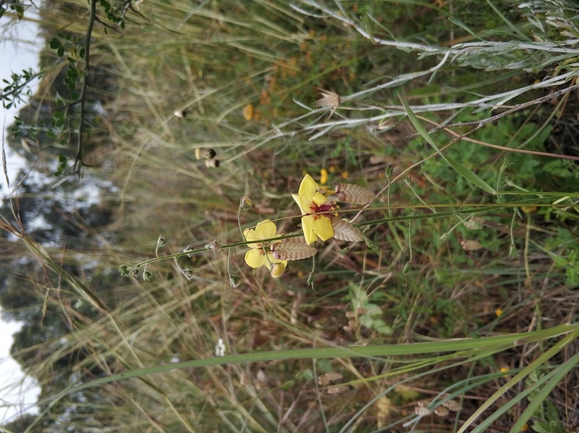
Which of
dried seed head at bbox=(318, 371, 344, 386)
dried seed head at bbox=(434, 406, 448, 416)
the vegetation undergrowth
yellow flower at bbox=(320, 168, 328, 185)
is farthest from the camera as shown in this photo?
yellow flower at bbox=(320, 168, 328, 185)

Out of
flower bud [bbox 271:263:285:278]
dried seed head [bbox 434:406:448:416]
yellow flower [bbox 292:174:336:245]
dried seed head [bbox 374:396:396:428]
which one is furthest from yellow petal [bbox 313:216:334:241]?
dried seed head [bbox 374:396:396:428]

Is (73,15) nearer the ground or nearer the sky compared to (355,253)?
nearer the sky

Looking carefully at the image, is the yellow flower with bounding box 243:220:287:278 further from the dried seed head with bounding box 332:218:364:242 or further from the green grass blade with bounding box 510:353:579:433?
the green grass blade with bounding box 510:353:579:433

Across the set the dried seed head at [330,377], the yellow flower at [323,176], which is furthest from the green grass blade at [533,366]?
the yellow flower at [323,176]

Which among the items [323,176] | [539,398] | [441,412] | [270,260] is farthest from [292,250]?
[323,176]

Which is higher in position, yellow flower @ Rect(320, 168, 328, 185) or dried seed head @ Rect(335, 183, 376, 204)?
dried seed head @ Rect(335, 183, 376, 204)

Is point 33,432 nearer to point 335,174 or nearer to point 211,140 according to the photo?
point 211,140

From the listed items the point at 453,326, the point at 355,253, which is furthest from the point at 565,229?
the point at 355,253

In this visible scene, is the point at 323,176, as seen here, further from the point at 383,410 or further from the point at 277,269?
the point at 277,269

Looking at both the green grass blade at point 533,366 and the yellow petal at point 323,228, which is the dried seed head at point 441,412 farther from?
the yellow petal at point 323,228
